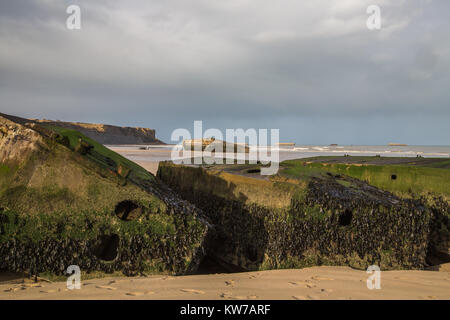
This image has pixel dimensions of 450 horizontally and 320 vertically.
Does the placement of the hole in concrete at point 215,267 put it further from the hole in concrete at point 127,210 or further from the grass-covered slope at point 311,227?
the hole in concrete at point 127,210

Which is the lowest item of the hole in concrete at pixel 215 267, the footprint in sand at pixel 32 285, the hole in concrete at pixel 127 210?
the hole in concrete at pixel 215 267

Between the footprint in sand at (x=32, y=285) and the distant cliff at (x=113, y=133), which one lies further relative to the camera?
the distant cliff at (x=113, y=133)

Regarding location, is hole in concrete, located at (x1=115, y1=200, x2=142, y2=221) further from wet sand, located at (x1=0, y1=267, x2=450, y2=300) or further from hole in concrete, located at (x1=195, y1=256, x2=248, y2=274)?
hole in concrete, located at (x1=195, y1=256, x2=248, y2=274)

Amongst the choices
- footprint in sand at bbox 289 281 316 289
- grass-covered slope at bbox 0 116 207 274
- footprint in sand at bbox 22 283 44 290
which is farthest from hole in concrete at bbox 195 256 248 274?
footprint in sand at bbox 22 283 44 290

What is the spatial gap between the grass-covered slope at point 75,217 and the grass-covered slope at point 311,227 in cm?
64

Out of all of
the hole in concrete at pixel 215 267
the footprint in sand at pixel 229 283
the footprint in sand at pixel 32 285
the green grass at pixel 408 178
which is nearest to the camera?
the footprint in sand at pixel 32 285

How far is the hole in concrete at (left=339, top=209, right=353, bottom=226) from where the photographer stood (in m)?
3.74

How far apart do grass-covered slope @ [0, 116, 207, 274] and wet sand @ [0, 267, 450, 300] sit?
7.9 inches

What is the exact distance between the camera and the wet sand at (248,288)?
8.25 feet

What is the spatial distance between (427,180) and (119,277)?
5627mm

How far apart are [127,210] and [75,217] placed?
0.50 m

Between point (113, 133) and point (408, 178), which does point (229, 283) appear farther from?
point (113, 133)

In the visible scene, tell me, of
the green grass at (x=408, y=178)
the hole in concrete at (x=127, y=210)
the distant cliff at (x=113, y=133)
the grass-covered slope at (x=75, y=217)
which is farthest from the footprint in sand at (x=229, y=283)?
the distant cliff at (x=113, y=133)
